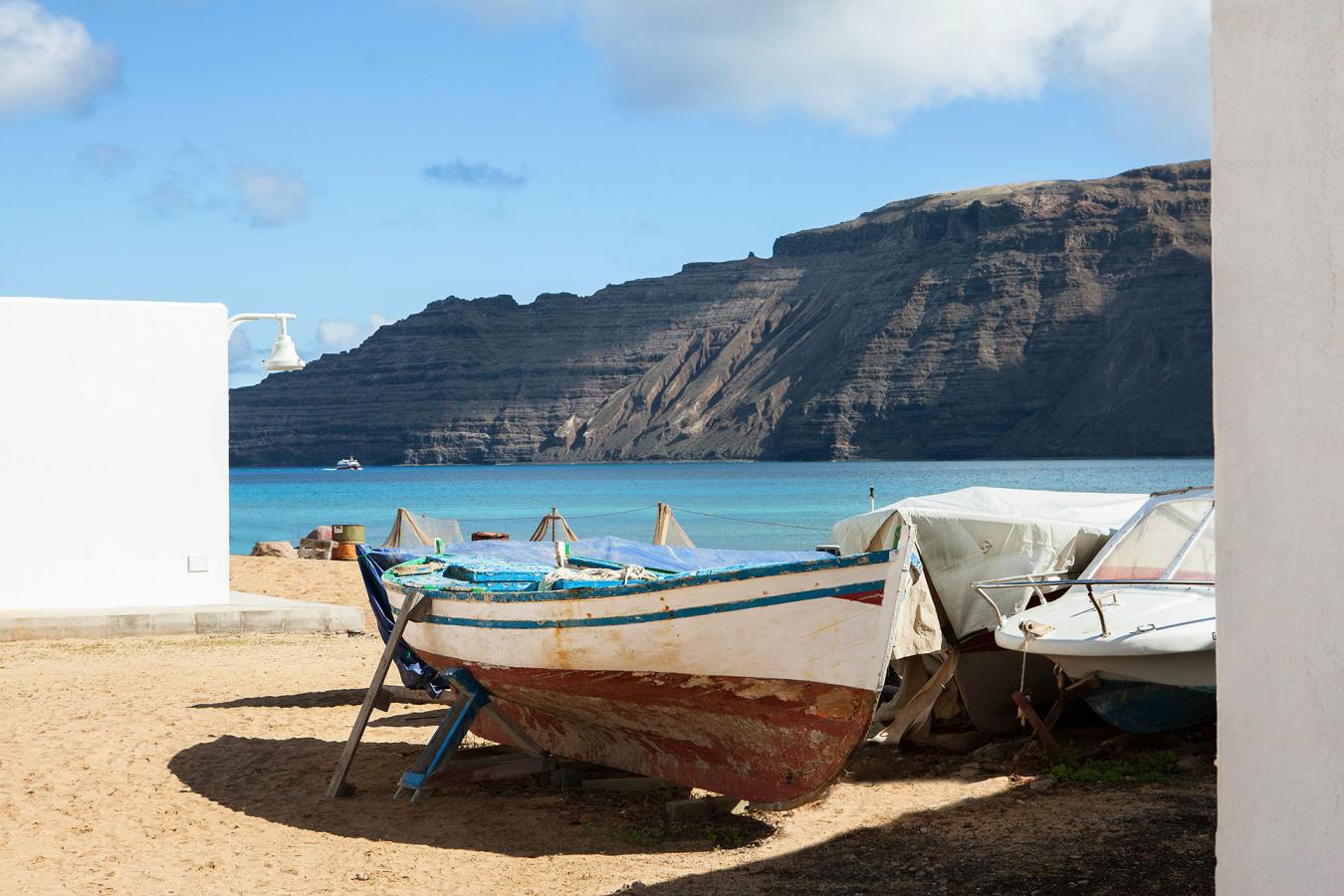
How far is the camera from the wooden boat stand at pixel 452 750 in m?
8.32

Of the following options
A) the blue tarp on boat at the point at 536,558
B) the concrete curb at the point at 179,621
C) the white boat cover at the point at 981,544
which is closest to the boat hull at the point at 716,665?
the blue tarp on boat at the point at 536,558

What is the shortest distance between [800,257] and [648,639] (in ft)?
601

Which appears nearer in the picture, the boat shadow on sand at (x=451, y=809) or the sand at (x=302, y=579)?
the boat shadow on sand at (x=451, y=809)

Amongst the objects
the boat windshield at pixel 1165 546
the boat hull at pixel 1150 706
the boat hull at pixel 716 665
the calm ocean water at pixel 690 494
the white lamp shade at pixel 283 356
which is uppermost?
the white lamp shade at pixel 283 356

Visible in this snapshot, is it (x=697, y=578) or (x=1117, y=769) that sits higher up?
(x=697, y=578)

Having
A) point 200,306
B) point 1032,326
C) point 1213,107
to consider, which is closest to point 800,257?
point 1032,326

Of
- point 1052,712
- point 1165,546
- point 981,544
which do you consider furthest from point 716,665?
point 1165,546

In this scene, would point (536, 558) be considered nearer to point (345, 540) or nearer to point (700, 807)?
point (700, 807)

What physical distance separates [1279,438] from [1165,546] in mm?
6061

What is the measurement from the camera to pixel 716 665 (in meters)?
7.09

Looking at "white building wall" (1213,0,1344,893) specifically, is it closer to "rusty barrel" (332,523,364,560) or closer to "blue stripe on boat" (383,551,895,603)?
"blue stripe on boat" (383,551,895,603)

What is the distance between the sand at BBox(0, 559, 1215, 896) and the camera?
21.2 ft

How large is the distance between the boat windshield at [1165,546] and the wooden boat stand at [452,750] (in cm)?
394

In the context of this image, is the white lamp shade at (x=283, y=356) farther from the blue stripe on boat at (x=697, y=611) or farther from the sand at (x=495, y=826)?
the blue stripe on boat at (x=697, y=611)
